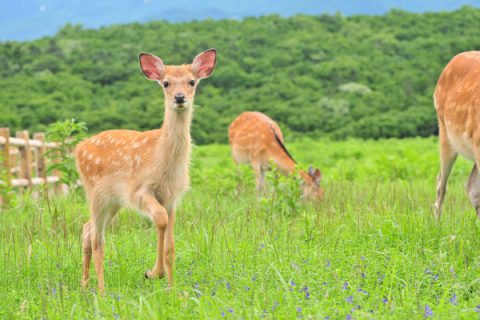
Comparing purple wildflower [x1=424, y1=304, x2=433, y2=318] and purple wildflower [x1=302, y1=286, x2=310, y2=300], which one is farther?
purple wildflower [x1=302, y1=286, x2=310, y2=300]

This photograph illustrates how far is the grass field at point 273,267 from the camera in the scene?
423 centimetres

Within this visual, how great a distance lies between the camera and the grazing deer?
12.5 meters

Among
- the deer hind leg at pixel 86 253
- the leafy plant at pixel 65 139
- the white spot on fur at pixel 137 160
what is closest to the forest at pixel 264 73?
the leafy plant at pixel 65 139

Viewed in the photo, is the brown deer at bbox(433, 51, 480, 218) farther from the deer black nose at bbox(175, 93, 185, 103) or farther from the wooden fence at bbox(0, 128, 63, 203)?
the wooden fence at bbox(0, 128, 63, 203)

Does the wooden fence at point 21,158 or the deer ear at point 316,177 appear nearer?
the deer ear at point 316,177

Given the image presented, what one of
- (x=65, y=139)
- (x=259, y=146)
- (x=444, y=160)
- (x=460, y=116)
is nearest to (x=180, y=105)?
(x=460, y=116)

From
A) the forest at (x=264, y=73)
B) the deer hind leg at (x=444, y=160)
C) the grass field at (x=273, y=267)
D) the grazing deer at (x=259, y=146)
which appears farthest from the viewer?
the forest at (x=264, y=73)

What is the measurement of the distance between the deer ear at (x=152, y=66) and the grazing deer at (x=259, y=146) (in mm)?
5580

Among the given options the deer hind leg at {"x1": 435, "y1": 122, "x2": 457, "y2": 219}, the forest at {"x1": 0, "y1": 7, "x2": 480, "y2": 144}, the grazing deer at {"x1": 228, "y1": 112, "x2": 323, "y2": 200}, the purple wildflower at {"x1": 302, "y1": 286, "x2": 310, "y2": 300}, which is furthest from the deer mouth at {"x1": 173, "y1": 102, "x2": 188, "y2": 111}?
the forest at {"x1": 0, "y1": 7, "x2": 480, "y2": 144}

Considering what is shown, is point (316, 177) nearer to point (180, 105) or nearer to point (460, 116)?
point (460, 116)

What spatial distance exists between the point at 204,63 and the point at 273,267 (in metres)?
2.17

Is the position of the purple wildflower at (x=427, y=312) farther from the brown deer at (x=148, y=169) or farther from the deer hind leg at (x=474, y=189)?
the deer hind leg at (x=474, y=189)

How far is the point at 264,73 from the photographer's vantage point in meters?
44.4

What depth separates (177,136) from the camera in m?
5.64
